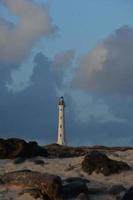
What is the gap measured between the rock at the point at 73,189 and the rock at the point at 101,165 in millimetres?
3185

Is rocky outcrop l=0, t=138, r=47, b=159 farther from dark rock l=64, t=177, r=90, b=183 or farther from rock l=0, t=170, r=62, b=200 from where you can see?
rock l=0, t=170, r=62, b=200

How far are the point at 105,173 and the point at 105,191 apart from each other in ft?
10.3

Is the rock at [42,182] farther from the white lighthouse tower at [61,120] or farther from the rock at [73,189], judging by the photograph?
the white lighthouse tower at [61,120]

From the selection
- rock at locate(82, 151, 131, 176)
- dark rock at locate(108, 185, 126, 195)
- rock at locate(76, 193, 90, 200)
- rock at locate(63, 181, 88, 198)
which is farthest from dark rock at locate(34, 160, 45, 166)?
rock at locate(76, 193, 90, 200)

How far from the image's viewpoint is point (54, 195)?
18406mm

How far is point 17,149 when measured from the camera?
27.3 m

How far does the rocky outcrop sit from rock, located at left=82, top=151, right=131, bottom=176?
4.53m

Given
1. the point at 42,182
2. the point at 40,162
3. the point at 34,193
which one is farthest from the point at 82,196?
the point at 40,162

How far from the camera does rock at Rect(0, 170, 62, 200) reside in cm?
1844

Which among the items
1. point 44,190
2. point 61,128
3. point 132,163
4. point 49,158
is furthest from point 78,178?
point 61,128

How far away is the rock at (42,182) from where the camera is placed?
18438 mm

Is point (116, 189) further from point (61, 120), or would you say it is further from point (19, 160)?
point (61, 120)

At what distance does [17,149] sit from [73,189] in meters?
8.57

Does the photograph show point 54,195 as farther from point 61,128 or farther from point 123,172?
point 61,128
